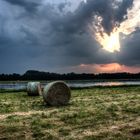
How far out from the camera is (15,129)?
1581cm

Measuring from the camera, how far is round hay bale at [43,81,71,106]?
2502 centimetres

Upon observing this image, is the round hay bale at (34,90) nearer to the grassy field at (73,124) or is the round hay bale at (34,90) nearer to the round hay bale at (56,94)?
the round hay bale at (56,94)

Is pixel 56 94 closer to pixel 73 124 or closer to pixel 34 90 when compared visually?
pixel 73 124

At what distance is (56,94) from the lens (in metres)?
25.5

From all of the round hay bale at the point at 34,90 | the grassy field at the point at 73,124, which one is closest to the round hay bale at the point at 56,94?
the grassy field at the point at 73,124

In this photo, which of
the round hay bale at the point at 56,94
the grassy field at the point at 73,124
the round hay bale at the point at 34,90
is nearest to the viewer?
the grassy field at the point at 73,124

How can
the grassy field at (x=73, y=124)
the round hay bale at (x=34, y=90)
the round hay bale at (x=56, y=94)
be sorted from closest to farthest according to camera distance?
the grassy field at (x=73, y=124) < the round hay bale at (x=56, y=94) < the round hay bale at (x=34, y=90)

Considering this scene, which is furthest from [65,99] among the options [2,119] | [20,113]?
[2,119]

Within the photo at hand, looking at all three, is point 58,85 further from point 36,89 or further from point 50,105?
point 36,89

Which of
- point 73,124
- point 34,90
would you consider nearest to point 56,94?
point 73,124

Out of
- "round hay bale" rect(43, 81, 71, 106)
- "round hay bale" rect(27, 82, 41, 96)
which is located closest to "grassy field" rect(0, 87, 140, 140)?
"round hay bale" rect(43, 81, 71, 106)

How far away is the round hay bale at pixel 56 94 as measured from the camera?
25016mm

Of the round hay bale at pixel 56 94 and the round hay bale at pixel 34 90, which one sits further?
the round hay bale at pixel 34 90

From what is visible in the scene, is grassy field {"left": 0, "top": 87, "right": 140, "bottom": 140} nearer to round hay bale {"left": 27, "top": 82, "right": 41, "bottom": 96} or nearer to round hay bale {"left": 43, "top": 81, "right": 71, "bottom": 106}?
round hay bale {"left": 43, "top": 81, "right": 71, "bottom": 106}
